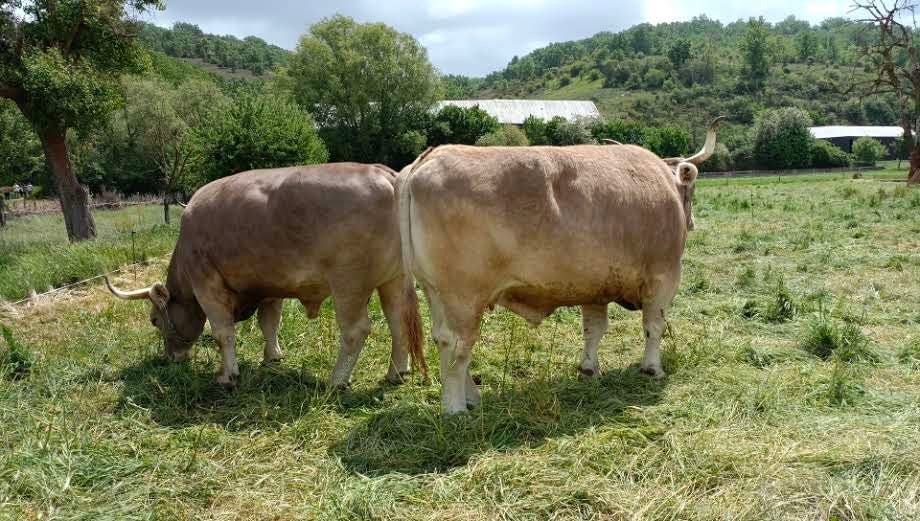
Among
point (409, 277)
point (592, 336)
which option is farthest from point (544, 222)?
point (592, 336)

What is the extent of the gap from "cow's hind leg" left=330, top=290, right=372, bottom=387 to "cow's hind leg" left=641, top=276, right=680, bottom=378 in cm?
263

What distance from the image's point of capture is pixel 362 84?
47.9 metres

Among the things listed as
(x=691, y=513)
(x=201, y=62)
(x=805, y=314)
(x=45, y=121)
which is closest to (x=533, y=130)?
(x=45, y=121)

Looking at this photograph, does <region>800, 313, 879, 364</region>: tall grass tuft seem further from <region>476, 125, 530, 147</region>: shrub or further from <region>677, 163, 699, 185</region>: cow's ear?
<region>476, 125, 530, 147</region>: shrub

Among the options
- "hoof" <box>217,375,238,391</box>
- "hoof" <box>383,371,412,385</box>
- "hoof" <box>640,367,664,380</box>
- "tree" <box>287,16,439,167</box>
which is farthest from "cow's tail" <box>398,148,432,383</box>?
"tree" <box>287,16,439,167</box>

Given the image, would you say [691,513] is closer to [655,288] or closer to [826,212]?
[655,288]

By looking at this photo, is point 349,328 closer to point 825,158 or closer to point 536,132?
point 536,132

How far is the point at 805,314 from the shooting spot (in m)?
7.29

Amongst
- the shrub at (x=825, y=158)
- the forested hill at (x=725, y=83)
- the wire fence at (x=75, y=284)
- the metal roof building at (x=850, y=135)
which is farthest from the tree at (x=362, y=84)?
the metal roof building at (x=850, y=135)

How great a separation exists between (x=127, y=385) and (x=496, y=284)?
367 centimetres

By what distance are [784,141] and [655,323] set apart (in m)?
68.3

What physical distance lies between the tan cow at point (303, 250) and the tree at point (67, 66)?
9366 millimetres

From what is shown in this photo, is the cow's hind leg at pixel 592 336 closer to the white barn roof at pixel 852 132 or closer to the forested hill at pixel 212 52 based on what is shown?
the white barn roof at pixel 852 132

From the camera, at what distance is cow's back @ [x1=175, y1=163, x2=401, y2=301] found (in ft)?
18.0
